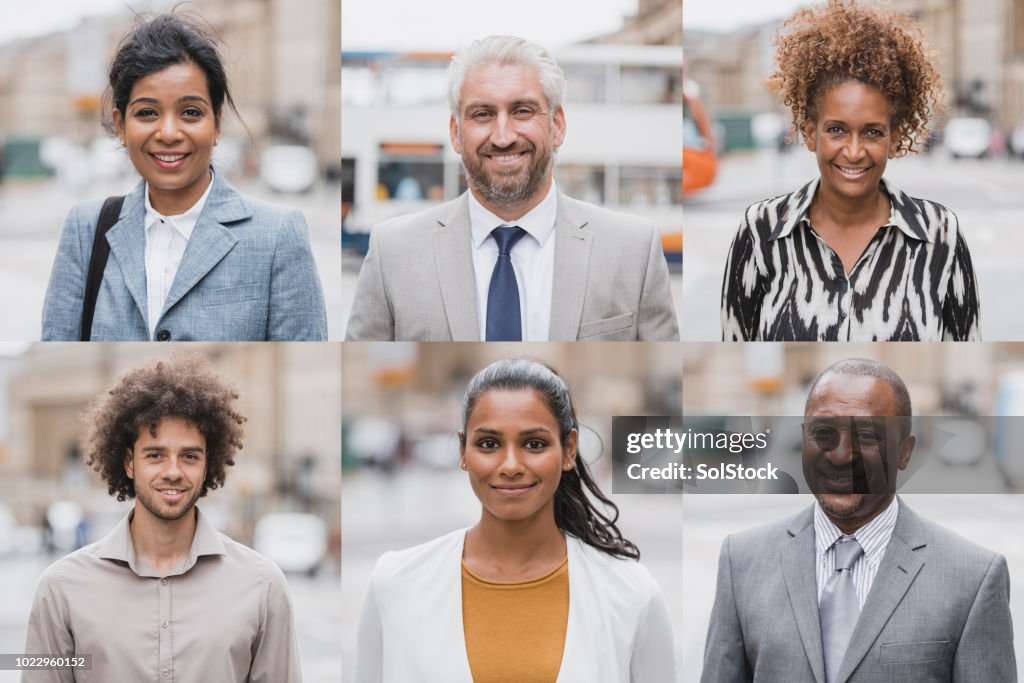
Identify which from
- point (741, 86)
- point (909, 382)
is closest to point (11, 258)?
point (741, 86)

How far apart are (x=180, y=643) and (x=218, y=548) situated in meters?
0.32

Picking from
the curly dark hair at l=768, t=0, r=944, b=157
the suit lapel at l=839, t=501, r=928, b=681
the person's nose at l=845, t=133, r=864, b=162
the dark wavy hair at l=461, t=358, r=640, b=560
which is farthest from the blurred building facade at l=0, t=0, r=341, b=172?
the suit lapel at l=839, t=501, r=928, b=681

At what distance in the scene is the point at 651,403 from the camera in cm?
434

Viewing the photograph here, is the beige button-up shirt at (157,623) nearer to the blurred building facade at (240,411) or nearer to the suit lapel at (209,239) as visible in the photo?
the blurred building facade at (240,411)

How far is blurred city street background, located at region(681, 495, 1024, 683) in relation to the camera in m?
4.08

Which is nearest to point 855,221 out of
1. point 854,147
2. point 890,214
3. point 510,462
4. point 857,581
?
point 890,214

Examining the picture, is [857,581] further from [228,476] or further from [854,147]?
[228,476]

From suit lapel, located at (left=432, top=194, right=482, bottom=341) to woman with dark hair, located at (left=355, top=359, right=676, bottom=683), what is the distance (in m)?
0.30

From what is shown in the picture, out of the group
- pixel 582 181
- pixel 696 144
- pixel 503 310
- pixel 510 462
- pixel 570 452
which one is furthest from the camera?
pixel 696 144

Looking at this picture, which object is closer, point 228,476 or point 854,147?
point 854,147

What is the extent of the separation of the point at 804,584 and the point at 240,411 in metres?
1.94

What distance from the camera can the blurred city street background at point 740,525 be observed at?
4078mm

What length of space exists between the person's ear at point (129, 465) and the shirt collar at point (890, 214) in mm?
2232

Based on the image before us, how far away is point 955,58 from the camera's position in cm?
450
